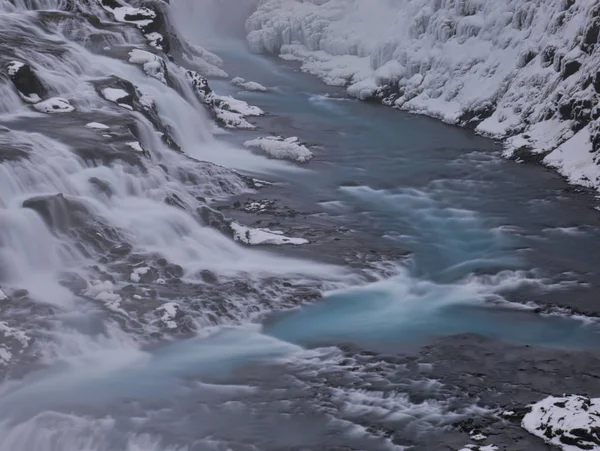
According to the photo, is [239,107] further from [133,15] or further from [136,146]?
[136,146]

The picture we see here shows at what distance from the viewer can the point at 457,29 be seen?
80.7ft

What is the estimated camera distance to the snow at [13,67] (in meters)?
14.6

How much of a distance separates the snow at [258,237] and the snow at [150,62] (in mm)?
8159

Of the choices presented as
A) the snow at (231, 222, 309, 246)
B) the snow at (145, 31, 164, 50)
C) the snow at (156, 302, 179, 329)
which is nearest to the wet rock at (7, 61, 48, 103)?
the snow at (231, 222, 309, 246)

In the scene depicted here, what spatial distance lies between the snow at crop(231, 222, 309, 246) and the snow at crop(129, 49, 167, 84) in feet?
26.8

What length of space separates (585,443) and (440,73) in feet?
61.7

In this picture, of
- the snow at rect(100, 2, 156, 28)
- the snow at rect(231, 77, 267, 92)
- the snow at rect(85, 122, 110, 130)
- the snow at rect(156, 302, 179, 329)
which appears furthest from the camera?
the snow at rect(231, 77, 267, 92)

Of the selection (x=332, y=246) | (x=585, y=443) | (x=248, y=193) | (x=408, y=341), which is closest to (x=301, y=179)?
(x=248, y=193)

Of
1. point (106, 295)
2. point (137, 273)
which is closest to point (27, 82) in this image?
point (137, 273)

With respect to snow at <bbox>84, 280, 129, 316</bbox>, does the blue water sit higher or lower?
lower

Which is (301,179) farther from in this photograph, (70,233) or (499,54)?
(499,54)

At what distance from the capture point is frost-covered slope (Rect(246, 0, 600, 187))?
1748 centimetres

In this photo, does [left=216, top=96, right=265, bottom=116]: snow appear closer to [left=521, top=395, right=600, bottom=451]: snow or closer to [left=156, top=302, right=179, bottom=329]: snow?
[left=156, top=302, right=179, bottom=329]: snow

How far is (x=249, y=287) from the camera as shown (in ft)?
34.1
